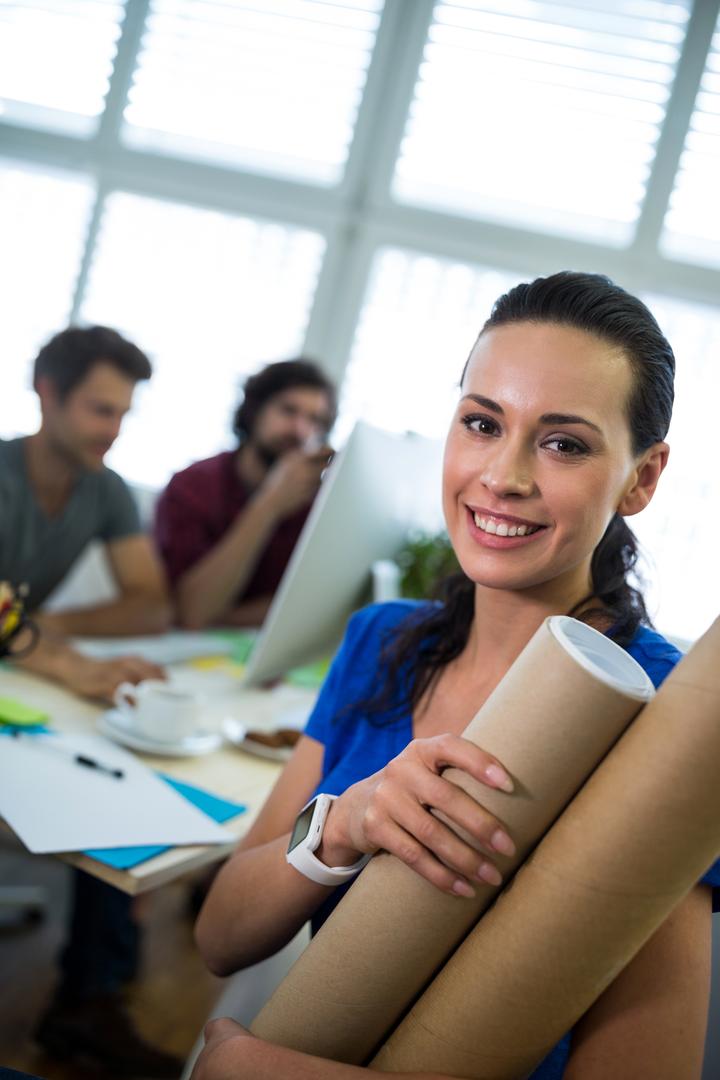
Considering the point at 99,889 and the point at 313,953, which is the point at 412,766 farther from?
the point at 99,889

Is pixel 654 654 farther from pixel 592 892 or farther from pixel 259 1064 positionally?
pixel 259 1064

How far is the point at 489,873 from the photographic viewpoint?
0.74 meters

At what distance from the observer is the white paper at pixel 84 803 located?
1.11 metres

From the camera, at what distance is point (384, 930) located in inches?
30.6

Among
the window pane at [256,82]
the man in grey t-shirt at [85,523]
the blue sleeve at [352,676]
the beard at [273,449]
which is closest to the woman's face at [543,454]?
the blue sleeve at [352,676]

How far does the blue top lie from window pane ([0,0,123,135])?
3.33 metres

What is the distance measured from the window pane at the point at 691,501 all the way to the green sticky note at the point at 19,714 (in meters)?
2.51


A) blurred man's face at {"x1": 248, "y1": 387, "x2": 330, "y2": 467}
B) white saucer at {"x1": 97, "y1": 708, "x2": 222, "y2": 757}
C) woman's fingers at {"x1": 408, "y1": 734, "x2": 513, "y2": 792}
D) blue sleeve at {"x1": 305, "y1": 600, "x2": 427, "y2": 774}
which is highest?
blurred man's face at {"x1": 248, "y1": 387, "x2": 330, "y2": 467}

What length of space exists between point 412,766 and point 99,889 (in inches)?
56.2

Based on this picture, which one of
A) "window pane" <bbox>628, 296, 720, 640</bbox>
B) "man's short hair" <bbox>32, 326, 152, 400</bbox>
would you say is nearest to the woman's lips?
"man's short hair" <bbox>32, 326, 152, 400</bbox>

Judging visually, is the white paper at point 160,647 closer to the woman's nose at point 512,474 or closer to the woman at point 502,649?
the woman at point 502,649

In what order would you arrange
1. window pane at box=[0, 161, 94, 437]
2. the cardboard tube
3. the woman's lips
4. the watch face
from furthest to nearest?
1. window pane at box=[0, 161, 94, 437]
2. the woman's lips
3. the watch face
4. the cardboard tube

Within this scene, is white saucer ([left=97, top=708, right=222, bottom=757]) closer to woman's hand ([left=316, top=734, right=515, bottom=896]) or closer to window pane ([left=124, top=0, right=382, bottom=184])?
woman's hand ([left=316, top=734, right=515, bottom=896])

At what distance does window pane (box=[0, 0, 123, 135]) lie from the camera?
3869 mm
